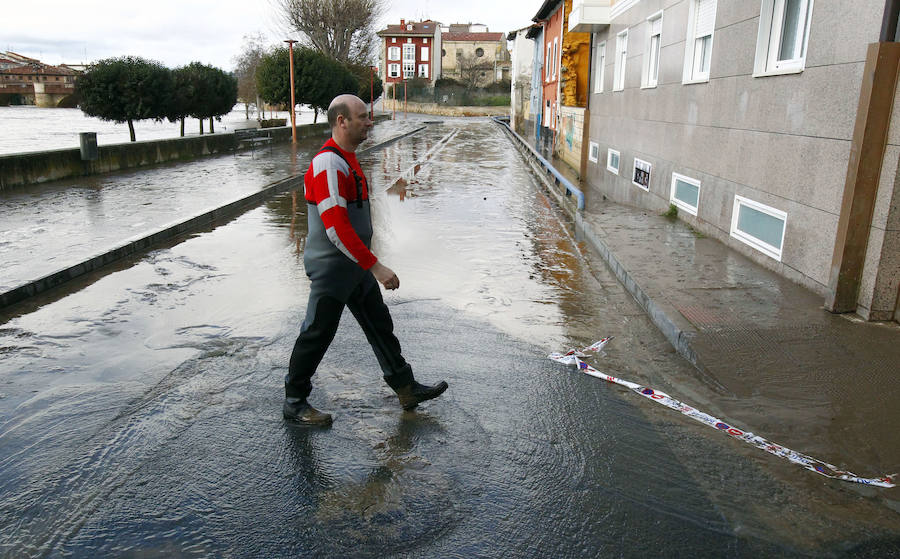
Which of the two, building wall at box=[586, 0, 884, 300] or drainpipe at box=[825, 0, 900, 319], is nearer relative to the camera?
Result: drainpipe at box=[825, 0, 900, 319]

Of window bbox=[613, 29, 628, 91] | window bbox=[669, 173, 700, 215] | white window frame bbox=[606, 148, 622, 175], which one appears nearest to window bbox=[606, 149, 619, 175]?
white window frame bbox=[606, 148, 622, 175]

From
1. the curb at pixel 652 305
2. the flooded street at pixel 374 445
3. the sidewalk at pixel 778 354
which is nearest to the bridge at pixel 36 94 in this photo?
the curb at pixel 652 305

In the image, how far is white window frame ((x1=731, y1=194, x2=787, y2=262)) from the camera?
696 centimetres

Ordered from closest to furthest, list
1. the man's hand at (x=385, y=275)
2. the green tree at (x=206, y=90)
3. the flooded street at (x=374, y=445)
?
the flooded street at (x=374, y=445) < the man's hand at (x=385, y=275) < the green tree at (x=206, y=90)

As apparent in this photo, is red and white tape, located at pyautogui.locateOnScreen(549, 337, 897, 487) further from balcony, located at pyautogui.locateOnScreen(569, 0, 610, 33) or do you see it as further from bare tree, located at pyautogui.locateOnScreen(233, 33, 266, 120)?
bare tree, located at pyautogui.locateOnScreen(233, 33, 266, 120)

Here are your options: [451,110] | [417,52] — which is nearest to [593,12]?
[451,110]

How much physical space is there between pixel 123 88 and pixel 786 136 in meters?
19.6

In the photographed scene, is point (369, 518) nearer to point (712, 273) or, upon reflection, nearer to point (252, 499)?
point (252, 499)

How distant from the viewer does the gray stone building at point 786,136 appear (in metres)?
5.30

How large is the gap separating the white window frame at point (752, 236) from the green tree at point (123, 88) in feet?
61.6

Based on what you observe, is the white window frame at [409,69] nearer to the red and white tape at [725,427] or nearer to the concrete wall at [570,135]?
the concrete wall at [570,135]

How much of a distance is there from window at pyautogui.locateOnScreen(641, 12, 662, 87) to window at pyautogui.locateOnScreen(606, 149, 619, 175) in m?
2.32

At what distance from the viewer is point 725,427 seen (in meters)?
3.89

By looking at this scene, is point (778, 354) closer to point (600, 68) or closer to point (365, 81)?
point (600, 68)
